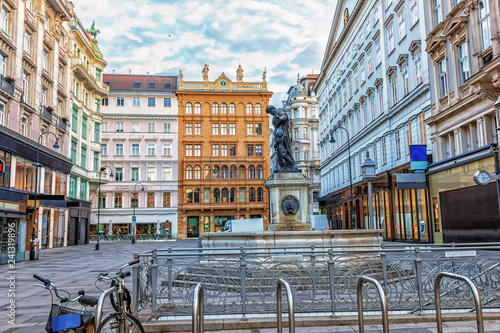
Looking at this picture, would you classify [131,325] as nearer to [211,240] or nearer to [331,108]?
[211,240]

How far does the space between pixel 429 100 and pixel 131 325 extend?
25738 millimetres

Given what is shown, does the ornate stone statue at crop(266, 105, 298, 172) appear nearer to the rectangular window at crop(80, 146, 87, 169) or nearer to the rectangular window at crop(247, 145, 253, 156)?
the rectangular window at crop(80, 146, 87, 169)

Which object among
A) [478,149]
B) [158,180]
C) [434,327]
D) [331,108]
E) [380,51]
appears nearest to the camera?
[434,327]

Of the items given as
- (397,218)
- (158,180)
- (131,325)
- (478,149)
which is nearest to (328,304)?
(131,325)

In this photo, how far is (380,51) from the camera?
118 feet

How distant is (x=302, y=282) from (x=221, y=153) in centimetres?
5661

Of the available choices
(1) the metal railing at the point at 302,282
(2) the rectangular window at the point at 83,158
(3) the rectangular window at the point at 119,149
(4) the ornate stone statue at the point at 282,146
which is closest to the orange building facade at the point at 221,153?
(3) the rectangular window at the point at 119,149

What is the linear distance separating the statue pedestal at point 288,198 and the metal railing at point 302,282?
746 centimetres

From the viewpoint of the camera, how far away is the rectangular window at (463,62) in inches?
893

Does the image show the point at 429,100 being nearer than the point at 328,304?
No

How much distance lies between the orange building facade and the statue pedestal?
151 feet

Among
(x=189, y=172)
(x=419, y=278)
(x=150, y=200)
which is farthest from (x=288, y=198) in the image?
(x=150, y=200)

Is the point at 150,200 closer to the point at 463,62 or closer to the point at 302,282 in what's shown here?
the point at 463,62

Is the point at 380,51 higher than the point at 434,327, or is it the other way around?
the point at 380,51
